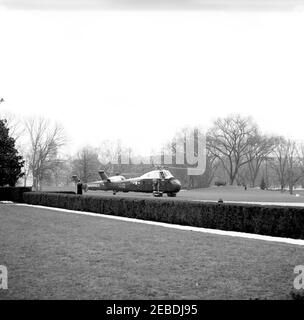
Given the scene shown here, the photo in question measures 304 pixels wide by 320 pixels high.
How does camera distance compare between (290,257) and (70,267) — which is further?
(290,257)

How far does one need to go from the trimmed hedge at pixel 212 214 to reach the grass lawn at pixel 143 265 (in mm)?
1784

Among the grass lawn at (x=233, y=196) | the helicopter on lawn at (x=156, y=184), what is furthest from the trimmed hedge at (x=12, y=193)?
the helicopter on lawn at (x=156, y=184)

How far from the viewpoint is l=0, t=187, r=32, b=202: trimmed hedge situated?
110 feet

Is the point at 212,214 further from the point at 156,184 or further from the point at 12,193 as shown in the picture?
the point at 12,193

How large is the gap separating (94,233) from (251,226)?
5.07m

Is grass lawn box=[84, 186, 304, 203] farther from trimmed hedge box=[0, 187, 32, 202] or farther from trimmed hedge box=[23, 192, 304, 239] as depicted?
trimmed hedge box=[0, 187, 32, 202]

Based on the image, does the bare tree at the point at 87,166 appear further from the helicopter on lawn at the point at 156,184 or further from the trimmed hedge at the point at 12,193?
the trimmed hedge at the point at 12,193

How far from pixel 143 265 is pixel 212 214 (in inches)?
300

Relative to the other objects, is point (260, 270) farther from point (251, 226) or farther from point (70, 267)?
point (251, 226)

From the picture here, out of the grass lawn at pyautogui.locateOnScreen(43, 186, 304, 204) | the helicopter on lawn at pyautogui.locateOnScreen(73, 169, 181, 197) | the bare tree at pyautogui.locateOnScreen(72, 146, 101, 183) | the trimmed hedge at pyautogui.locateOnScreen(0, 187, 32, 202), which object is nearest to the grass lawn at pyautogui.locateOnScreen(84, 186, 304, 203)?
the grass lawn at pyautogui.locateOnScreen(43, 186, 304, 204)

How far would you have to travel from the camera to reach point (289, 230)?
12.7m

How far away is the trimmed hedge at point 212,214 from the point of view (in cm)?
1282

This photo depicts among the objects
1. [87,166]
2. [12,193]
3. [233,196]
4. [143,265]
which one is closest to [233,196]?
[233,196]
